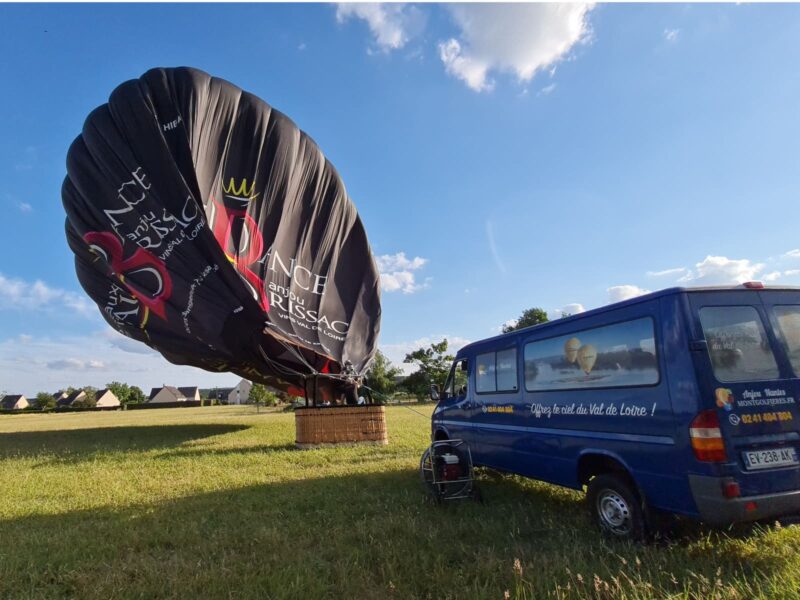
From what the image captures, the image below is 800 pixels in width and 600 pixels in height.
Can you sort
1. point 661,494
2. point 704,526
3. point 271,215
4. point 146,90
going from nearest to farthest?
point 661,494 < point 704,526 < point 146,90 < point 271,215

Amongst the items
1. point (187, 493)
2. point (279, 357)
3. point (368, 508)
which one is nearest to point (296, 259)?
point (279, 357)

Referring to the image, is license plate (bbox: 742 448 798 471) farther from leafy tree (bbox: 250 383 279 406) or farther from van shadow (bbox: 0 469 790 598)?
leafy tree (bbox: 250 383 279 406)

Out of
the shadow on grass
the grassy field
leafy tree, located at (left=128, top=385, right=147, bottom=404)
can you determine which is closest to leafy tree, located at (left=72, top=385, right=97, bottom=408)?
leafy tree, located at (left=128, top=385, right=147, bottom=404)

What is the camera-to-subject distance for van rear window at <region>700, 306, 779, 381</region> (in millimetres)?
4785

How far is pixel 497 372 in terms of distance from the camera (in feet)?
25.8

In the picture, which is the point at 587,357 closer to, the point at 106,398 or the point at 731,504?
the point at 731,504

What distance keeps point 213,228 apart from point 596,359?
11.8m

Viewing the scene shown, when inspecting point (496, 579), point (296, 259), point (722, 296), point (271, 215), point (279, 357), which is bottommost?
point (496, 579)

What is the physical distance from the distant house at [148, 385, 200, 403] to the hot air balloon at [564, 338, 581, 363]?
415 feet

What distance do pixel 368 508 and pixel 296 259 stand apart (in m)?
11.2

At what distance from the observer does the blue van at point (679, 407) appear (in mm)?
4535

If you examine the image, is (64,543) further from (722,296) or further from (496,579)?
(722,296)

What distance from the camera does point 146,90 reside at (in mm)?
14898

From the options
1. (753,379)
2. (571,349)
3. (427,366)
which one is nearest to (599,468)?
(571,349)
